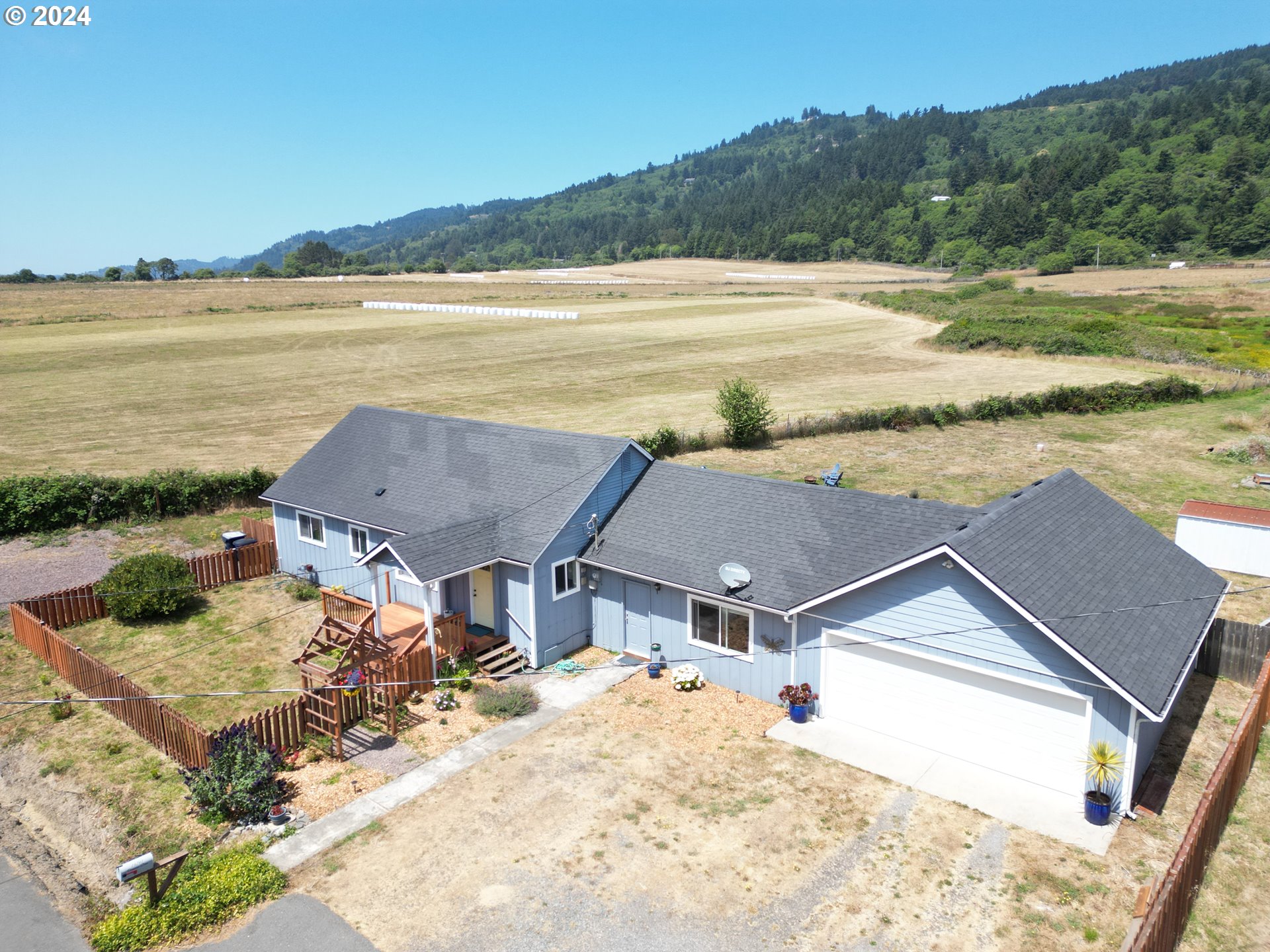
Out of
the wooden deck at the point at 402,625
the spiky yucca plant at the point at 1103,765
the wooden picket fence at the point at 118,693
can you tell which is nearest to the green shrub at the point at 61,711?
the wooden picket fence at the point at 118,693

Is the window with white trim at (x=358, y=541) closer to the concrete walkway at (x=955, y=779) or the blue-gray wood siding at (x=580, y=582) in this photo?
the blue-gray wood siding at (x=580, y=582)

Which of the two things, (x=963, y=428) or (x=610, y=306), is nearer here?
(x=963, y=428)

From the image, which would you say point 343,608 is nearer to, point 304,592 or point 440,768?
point 304,592

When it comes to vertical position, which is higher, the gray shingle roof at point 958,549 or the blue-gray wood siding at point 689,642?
the gray shingle roof at point 958,549

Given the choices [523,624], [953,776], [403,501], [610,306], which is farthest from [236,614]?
[610,306]

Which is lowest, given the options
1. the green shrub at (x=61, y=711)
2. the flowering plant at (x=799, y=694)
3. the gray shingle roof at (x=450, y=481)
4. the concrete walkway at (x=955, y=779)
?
the concrete walkway at (x=955, y=779)

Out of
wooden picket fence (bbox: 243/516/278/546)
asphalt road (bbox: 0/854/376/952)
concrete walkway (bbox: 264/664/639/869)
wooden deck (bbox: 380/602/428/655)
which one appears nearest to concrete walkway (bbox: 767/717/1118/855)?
concrete walkway (bbox: 264/664/639/869)

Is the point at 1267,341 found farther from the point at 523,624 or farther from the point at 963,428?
the point at 523,624
